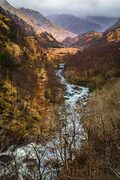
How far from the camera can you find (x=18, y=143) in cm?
7069

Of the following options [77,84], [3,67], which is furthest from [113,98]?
[77,84]

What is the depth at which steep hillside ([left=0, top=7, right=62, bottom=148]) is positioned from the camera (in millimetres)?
74250

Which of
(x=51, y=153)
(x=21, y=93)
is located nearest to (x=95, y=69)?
(x=21, y=93)

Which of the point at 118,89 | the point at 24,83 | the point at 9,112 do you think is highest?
the point at 24,83

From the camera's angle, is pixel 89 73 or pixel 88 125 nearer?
pixel 88 125

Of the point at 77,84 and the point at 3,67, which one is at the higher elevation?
the point at 77,84

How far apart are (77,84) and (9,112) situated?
247 feet

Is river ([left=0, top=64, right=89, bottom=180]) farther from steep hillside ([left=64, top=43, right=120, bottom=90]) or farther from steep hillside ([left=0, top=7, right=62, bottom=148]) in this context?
steep hillside ([left=64, top=43, right=120, bottom=90])

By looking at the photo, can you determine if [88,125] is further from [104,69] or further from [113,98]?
[104,69]

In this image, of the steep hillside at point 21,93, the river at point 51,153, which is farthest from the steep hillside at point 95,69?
the river at point 51,153

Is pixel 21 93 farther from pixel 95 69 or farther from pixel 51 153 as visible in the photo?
pixel 95 69

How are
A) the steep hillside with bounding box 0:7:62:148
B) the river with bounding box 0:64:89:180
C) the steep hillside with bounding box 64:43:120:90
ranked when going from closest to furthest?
the river with bounding box 0:64:89:180, the steep hillside with bounding box 0:7:62:148, the steep hillside with bounding box 64:43:120:90

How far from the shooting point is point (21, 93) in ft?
284

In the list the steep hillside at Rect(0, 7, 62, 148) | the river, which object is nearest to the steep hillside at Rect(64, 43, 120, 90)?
the steep hillside at Rect(0, 7, 62, 148)
